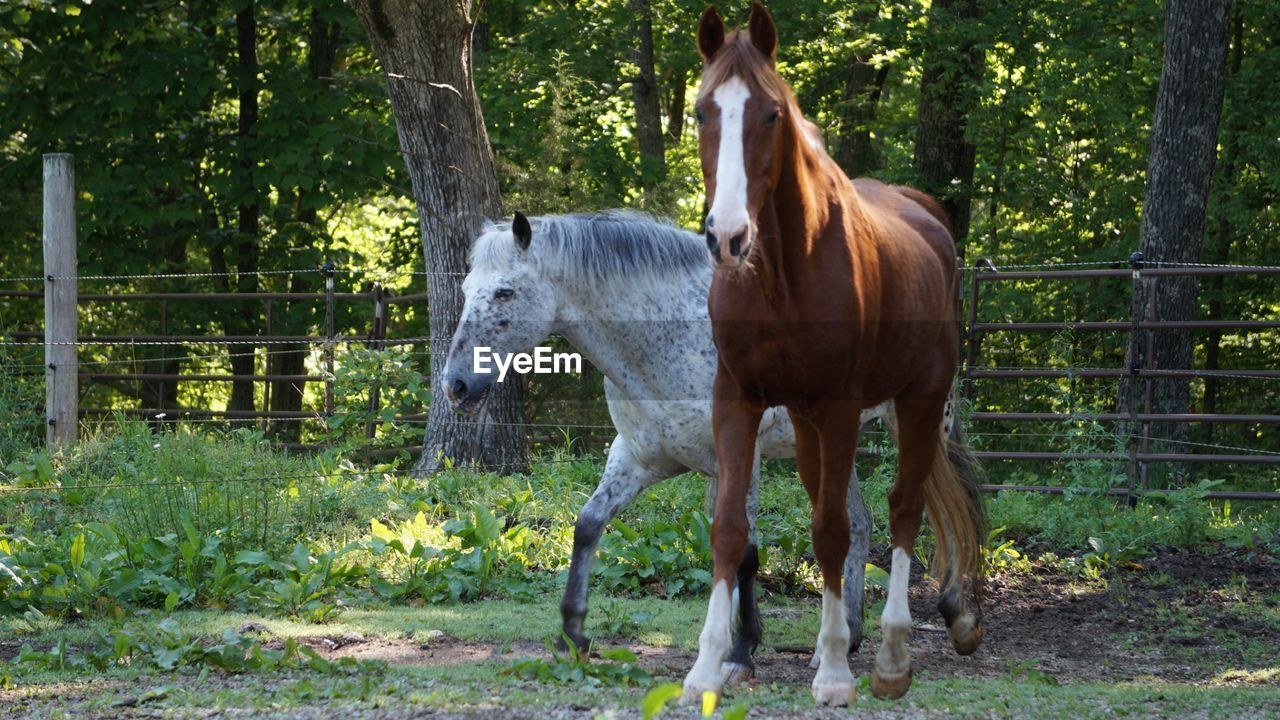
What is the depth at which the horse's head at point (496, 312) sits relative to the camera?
4.84 m

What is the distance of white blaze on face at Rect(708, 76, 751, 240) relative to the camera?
317 cm

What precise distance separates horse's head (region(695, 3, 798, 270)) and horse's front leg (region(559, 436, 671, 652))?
1.72 meters

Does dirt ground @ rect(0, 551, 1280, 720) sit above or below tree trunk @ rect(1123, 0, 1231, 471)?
below

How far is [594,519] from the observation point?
4828mm

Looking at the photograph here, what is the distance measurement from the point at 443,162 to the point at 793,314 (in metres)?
5.73

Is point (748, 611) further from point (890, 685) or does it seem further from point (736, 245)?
point (736, 245)

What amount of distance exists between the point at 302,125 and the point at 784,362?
11.6 meters

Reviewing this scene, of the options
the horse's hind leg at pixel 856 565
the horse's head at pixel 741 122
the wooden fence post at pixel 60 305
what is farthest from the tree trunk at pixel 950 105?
the horse's head at pixel 741 122

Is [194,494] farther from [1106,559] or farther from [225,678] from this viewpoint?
[1106,559]

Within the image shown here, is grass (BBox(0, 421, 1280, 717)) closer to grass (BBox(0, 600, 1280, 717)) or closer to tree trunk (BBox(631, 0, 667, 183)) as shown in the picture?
grass (BBox(0, 600, 1280, 717))

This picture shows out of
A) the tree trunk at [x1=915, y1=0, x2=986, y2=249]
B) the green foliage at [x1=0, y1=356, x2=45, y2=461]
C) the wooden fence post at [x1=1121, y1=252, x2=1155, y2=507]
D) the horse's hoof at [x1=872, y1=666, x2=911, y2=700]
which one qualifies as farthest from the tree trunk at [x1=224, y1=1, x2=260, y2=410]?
the horse's hoof at [x1=872, y1=666, x2=911, y2=700]

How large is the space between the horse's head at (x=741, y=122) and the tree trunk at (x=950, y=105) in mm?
10719

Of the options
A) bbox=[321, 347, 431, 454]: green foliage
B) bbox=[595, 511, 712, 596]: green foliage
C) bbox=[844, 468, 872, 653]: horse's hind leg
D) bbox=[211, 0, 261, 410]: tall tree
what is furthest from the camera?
bbox=[211, 0, 261, 410]: tall tree

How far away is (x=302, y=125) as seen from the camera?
1407 centimetres
